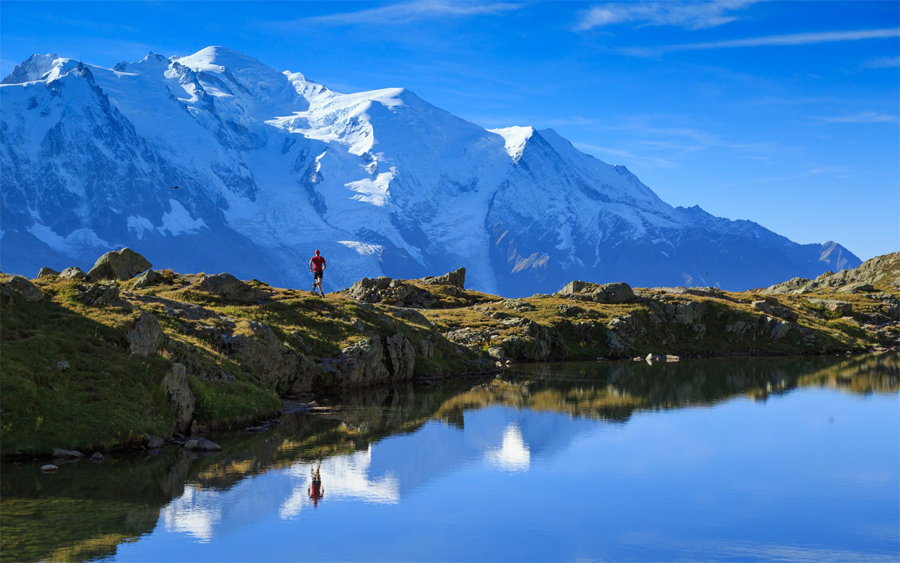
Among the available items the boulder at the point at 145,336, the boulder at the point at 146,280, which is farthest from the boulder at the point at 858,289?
the boulder at the point at 145,336

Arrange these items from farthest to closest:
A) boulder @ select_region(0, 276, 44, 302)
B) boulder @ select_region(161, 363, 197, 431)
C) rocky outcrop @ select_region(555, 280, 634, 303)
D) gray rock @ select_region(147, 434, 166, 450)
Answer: rocky outcrop @ select_region(555, 280, 634, 303) → boulder @ select_region(0, 276, 44, 302) → boulder @ select_region(161, 363, 197, 431) → gray rock @ select_region(147, 434, 166, 450)

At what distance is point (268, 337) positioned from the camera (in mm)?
58594

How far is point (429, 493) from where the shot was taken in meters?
37.4

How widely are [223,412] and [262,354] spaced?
9.67m

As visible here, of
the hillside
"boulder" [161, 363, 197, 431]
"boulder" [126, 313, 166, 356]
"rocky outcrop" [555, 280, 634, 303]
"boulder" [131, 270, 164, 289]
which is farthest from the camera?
"rocky outcrop" [555, 280, 634, 303]

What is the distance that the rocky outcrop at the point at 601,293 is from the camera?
4700 inches

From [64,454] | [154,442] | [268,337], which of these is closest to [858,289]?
[268,337]

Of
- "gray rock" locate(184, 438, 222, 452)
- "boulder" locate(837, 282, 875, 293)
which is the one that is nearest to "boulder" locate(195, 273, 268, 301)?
"gray rock" locate(184, 438, 222, 452)

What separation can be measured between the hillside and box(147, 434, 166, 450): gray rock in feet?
1.27

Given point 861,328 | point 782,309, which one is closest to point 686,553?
point 782,309

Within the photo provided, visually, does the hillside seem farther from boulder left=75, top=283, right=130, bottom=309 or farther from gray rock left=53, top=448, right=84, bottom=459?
gray rock left=53, top=448, right=84, bottom=459

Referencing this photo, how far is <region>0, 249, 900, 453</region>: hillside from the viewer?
40.9m

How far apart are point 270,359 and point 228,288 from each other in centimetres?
1576

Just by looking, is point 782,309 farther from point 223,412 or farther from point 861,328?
point 223,412
